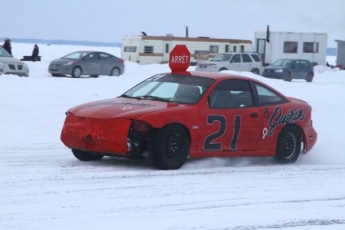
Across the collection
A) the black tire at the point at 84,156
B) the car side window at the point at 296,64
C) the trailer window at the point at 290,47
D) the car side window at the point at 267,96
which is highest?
the trailer window at the point at 290,47

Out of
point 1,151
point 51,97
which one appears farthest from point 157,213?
point 51,97

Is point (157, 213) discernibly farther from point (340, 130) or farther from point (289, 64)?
point (289, 64)

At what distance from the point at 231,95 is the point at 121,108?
5.68 feet

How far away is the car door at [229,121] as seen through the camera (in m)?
10.3

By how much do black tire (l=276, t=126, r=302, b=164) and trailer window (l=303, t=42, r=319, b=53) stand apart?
42103 mm

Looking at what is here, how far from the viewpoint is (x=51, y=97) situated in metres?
19.2

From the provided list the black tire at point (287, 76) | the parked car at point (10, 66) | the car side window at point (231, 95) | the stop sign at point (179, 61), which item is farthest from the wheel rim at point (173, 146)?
the black tire at point (287, 76)

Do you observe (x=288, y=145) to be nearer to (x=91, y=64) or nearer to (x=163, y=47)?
(x=91, y=64)

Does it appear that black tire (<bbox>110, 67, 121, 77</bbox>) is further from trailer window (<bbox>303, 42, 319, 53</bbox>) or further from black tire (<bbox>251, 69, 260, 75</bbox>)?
trailer window (<bbox>303, 42, 319, 53</bbox>)

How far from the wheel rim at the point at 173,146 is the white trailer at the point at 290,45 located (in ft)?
137

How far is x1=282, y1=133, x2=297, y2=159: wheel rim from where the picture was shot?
1134 cm

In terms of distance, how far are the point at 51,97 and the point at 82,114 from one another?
924 cm

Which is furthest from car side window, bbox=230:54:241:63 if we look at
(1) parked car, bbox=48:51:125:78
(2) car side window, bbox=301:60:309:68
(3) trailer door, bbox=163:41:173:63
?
(3) trailer door, bbox=163:41:173:63

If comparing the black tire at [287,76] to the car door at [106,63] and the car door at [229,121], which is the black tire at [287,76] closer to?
the car door at [106,63]
